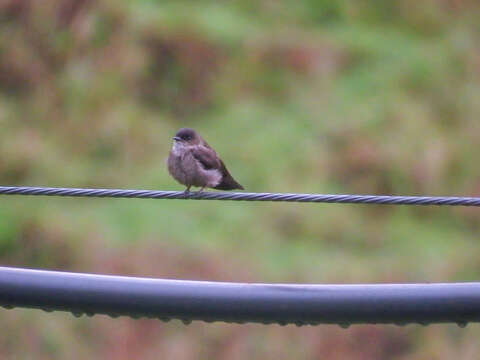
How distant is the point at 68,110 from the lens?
14891 millimetres

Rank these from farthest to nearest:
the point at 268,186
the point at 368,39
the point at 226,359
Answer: the point at 368,39, the point at 268,186, the point at 226,359

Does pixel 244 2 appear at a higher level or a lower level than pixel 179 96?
higher

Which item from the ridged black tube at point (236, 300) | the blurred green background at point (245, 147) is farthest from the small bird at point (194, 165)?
the blurred green background at point (245, 147)

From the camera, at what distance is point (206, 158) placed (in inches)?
262

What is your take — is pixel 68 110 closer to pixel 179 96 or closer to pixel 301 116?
pixel 179 96

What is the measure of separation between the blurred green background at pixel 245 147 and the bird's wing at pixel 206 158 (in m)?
5.05

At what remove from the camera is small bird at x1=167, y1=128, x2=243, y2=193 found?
21.7ft

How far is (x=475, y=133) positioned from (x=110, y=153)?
516 centimetres

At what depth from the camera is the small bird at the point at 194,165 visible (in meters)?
6.62

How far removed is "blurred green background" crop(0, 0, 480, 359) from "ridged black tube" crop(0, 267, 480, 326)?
7927 millimetres

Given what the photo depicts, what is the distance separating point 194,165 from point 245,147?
22.9ft

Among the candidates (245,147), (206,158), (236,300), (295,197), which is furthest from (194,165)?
(245,147)

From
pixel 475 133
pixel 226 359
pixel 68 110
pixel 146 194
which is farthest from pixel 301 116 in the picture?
pixel 146 194

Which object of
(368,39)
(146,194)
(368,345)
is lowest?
(368,345)
